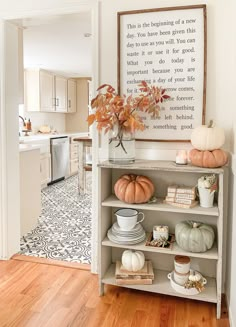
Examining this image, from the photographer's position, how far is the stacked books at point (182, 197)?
192 centimetres

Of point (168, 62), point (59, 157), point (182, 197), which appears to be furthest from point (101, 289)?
point (59, 157)

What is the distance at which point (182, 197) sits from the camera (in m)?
1.95

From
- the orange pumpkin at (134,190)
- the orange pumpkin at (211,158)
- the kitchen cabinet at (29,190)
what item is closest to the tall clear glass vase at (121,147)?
the orange pumpkin at (134,190)

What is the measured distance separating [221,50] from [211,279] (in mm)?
1550

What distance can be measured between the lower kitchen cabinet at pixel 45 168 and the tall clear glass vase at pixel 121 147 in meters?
3.47

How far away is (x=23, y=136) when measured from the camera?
5.38m

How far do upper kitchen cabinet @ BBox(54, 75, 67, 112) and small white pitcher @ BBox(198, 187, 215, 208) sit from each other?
522 cm

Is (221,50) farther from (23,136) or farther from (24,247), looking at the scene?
(23,136)

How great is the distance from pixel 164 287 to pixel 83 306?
542 mm

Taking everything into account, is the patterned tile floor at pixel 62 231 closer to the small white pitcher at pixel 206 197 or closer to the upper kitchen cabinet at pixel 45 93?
the small white pitcher at pixel 206 197

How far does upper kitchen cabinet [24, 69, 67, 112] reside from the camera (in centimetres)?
587

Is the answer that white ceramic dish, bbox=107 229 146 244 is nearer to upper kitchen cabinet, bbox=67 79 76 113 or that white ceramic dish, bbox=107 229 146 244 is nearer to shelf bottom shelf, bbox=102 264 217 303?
shelf bottom shelf, bbox=102 264 217 303

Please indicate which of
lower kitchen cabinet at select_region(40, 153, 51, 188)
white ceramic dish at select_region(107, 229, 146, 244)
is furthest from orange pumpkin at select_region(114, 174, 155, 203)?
lower kitchen cabinet at select_region(40, 153, 51, 188)

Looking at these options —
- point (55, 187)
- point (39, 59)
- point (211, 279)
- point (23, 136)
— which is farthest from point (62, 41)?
point (211, 279)
